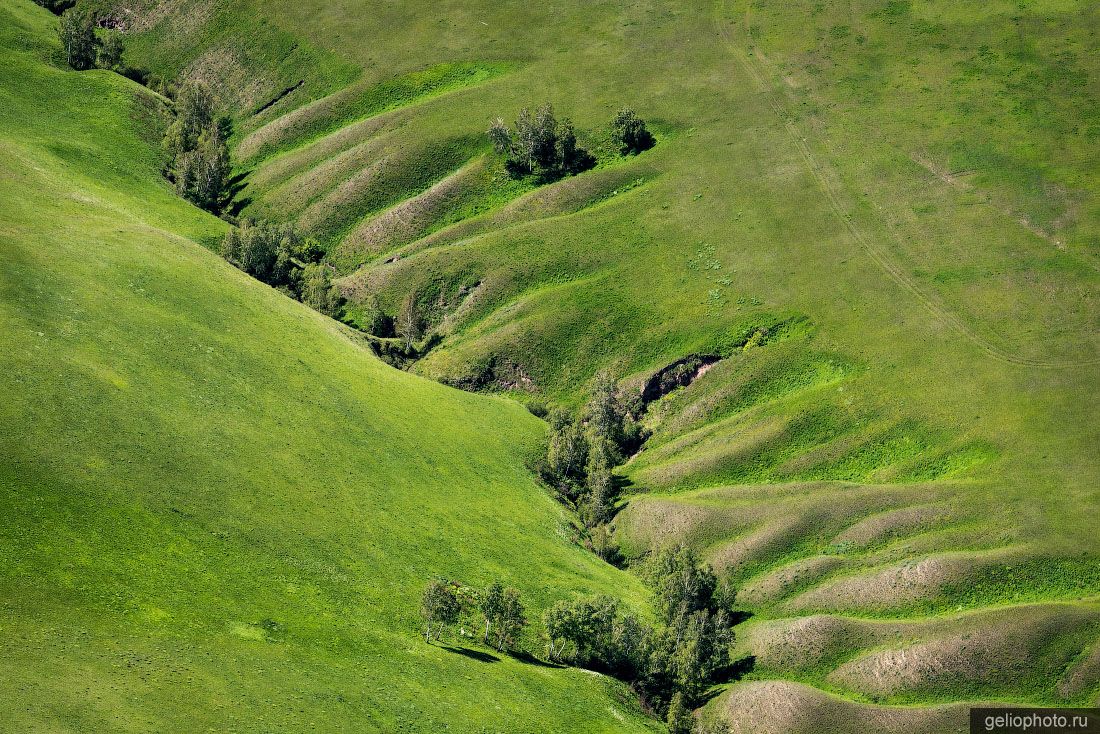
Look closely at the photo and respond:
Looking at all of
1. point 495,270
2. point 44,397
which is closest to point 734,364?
point 495,270

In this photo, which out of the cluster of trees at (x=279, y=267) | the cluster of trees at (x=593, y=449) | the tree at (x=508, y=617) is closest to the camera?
the tree at (x=508, y=617)

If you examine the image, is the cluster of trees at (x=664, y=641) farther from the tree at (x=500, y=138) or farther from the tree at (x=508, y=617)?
the tree at (x=500, y=138)

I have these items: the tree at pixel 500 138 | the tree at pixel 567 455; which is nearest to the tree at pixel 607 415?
the tree at pixel 567 455

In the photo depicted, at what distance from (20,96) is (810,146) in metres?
150

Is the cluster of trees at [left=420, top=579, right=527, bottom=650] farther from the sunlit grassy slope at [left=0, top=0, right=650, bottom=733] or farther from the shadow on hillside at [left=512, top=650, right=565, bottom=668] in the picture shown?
the sunlit grassy slope at [left=0, top=0, right=650, bottom=733]

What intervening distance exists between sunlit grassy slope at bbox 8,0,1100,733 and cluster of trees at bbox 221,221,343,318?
5.25 m

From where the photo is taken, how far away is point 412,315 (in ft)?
Answer: 559

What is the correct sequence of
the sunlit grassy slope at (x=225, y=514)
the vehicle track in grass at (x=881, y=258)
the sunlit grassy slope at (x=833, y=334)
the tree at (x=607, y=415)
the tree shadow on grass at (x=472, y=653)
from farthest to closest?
the tree at (x=607, y=415) < the vehicle track in grass at (x=881, y=258) < the sunlit grassy slope at (x=833, y=334) < the tree shadow on grass at (x=472, y=653) < the sunlit grassy slope at (x=225, y=514)

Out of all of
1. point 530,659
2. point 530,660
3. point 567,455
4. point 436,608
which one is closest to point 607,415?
point 567,455

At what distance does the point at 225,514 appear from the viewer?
91.2 metres

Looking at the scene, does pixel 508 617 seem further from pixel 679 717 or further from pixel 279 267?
pixel 279 267

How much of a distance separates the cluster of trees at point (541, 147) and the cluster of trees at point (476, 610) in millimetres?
108883

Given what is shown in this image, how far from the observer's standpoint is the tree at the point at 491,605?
317 feet

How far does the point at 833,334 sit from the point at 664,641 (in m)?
64.5
